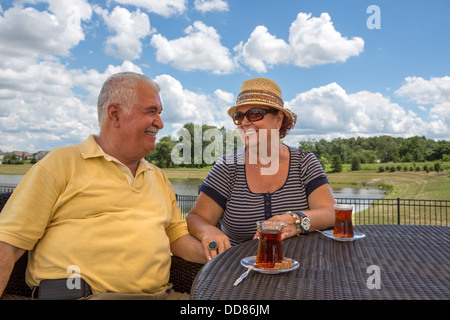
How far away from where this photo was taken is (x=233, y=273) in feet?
4.14

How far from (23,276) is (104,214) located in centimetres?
45

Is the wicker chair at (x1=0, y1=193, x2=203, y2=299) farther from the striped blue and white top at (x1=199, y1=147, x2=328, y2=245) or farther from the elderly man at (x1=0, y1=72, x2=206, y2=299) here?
the striped blue and white top at (x1=199, y1=147, x2=328, y2=245)

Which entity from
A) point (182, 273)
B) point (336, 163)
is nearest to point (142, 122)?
point (182, 273)

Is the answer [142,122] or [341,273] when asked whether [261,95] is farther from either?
[341,273]

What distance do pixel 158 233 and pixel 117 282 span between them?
0.94 feet

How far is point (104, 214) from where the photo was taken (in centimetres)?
165

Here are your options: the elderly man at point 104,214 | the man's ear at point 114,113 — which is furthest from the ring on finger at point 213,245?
the man's ear at point 114,113

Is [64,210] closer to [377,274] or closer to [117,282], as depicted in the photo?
[117,282]

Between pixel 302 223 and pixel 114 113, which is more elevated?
pixel 114 113

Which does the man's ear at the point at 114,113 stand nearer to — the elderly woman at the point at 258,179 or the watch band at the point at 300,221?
the elderly woman at the point at 258,179

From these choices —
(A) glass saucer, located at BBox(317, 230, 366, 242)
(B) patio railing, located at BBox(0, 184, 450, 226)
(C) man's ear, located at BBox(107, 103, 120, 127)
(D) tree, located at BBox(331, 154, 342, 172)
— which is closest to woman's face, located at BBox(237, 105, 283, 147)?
(A) glass saucer, located at BBox(317, 230, 366, 242)

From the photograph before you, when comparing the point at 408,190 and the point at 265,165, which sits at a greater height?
the point at 265,165

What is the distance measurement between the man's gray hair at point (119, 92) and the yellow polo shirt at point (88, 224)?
0.18 m
